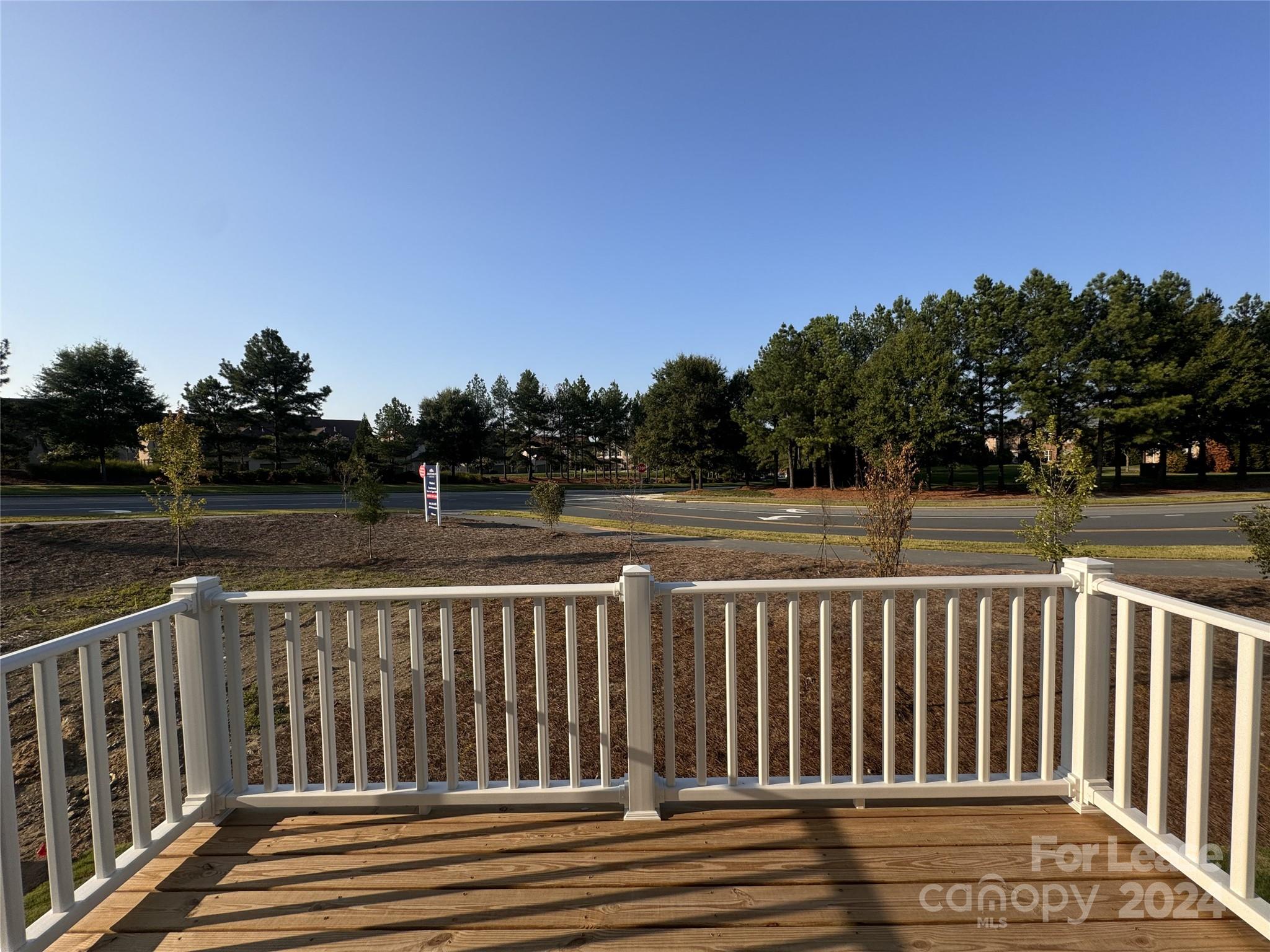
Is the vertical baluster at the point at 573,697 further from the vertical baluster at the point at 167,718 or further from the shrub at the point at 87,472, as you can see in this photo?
the shrub at the point at 87,472

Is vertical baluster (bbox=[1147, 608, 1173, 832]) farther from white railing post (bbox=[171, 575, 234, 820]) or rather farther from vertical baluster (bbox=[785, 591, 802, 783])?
white railing post (bbox=[171, 575, 234, 820])

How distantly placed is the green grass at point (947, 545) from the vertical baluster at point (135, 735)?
368 inches

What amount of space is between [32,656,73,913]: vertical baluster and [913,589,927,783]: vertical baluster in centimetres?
295

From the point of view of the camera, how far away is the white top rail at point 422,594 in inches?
94.7

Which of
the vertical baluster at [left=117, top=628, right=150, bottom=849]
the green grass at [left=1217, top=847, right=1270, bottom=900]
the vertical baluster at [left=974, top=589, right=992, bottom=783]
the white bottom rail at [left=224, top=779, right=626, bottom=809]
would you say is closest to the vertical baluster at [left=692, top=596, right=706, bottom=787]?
the white bottom rail at [left=224, top=779, right=626, bottom=809]

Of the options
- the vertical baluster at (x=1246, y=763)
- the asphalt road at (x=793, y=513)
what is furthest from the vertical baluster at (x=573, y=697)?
the asphalt road at (x=793, y=513)

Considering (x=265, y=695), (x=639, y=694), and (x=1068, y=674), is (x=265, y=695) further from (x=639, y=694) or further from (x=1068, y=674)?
(x=1068, y=674)

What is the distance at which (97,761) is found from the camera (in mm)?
1971

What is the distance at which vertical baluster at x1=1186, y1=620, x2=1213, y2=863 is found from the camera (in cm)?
187

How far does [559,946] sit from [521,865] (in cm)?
42

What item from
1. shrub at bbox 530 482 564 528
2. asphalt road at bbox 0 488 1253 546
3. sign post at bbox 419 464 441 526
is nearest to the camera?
asphalt road at bbox 0 488 1253 546

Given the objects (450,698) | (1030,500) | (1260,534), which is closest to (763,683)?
(450,698)

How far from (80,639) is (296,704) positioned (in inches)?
31.8

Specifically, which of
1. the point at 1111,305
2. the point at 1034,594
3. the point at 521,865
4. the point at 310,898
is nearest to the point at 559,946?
the point at 521,865
